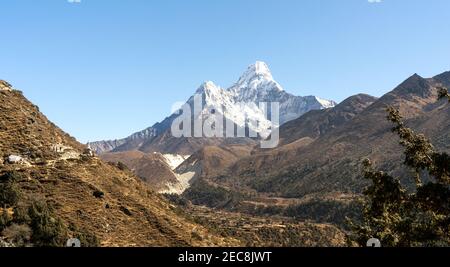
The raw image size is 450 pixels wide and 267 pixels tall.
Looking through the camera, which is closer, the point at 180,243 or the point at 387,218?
the point at 387,218

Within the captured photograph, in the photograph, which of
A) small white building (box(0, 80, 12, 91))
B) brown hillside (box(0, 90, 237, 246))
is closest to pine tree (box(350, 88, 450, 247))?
brown hillside (box(0, 90, 237, 246))

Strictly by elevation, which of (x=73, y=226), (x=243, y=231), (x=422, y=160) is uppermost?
(x=422, y=160)

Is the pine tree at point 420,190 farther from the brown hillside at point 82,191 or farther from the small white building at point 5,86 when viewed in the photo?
the small white building at point 5,86

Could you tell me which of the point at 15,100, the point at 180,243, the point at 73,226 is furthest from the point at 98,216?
the point at 15,100

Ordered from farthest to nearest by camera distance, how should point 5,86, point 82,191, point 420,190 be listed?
point 5,86 → point 82,191 → point 420,190

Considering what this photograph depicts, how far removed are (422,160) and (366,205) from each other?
15436 mm

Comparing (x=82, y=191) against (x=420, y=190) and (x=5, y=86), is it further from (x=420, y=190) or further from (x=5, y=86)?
(x=420, y=190)

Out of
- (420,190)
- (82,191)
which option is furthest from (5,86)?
(420,190)

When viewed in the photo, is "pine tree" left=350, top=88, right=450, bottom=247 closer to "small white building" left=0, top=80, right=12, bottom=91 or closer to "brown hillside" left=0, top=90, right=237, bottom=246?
"brown hillside" left=0, top=90, right=237, bottom=246
